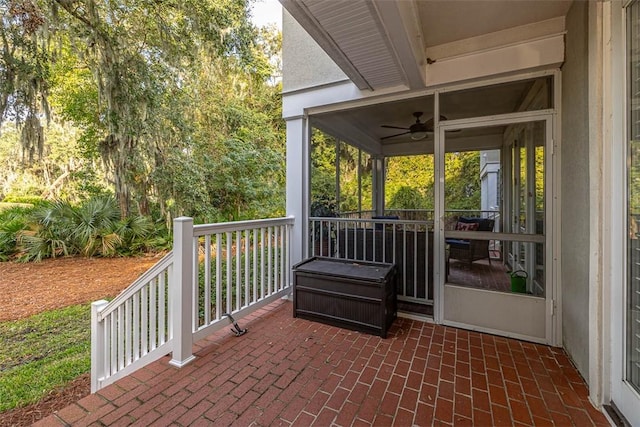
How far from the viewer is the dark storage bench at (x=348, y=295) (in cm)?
264

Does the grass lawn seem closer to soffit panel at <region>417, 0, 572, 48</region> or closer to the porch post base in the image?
the porch post base

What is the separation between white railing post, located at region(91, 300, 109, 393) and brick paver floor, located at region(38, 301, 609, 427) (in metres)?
0.76

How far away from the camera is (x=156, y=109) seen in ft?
18.2

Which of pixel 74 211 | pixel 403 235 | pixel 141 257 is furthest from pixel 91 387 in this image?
pixel 74 211

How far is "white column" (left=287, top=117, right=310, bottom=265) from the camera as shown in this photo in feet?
11.9

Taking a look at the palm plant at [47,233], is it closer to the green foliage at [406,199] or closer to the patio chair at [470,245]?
the green foliage at [406,199]

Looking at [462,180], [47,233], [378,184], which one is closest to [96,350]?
[462,180]

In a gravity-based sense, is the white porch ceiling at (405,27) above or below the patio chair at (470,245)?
above

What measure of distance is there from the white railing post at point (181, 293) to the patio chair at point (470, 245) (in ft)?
8.06

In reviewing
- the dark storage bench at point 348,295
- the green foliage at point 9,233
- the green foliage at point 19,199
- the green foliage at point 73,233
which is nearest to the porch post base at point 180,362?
the dark storage bench at point 348,295

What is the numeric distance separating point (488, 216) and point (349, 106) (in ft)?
6.54

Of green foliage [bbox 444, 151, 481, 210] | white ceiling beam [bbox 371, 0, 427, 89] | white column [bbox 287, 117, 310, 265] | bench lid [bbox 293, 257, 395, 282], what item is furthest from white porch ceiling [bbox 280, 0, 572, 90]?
bench lid [bbox 293, 257, 395, 282]

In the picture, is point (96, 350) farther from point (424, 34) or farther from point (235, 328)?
point (424, 34)

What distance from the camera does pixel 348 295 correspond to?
277 cm
